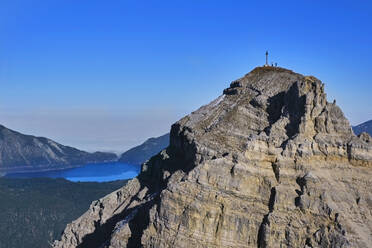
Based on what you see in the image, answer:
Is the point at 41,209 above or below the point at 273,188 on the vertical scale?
below

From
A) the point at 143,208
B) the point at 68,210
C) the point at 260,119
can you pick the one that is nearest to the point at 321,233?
the point at 260,119

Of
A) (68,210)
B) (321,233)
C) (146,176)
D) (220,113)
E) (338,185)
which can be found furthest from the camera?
(68,210)

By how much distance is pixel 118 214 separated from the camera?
4903 cm

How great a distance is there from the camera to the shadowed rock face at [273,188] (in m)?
33.2

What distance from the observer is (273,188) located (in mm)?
34844

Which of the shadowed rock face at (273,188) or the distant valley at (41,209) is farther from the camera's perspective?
the distant valley at (41,209)

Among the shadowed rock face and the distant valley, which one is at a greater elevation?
the shadowed rock face

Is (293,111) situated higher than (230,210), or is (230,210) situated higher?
(293,111)

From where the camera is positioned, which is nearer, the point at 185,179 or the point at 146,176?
the point at 185,179

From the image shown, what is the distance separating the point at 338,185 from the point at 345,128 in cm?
464

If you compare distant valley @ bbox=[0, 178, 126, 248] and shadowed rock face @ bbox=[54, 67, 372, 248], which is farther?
distant valley @ bbox=[0, 178, 126, 248]

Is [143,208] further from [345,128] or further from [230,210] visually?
[345,128]

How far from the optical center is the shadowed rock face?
109 ft

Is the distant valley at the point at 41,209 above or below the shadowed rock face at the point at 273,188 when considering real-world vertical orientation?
below
